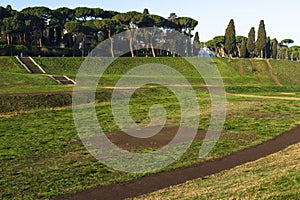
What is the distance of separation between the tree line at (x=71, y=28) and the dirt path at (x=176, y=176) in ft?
228

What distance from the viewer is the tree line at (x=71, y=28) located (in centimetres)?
8594

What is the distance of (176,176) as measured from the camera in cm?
1700

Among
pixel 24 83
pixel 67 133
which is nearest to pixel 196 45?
pixel 24 83

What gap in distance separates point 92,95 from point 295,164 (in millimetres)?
30180

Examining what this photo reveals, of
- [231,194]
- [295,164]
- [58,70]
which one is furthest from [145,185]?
[58,70]

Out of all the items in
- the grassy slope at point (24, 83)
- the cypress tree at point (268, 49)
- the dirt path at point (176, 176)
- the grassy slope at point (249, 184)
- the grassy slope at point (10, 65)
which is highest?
the cypress tree at point (268, 49)

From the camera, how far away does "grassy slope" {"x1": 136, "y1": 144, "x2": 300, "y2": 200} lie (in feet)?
39.8

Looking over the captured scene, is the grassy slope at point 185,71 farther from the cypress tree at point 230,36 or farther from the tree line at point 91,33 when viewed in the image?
the tree line at point 91,33

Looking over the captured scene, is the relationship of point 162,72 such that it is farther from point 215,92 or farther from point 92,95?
point 92,95

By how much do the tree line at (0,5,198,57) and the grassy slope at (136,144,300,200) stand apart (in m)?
72.8

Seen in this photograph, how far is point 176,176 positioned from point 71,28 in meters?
76.1

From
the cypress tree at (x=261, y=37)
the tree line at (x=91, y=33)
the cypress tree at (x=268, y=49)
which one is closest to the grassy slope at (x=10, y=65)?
the tree line at (x=91, y=33)

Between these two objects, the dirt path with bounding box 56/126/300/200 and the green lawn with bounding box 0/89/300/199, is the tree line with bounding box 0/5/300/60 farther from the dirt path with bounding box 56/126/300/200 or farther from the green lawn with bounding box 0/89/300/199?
the dirt path with bounding box 56/126/300/200

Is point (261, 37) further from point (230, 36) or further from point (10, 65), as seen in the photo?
point (10, 65)
